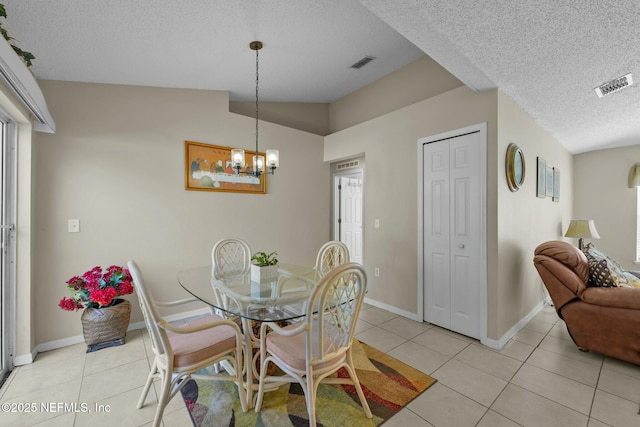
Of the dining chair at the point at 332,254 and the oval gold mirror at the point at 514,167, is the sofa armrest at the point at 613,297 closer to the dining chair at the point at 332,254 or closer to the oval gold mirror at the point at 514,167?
the oval gold mirror at the point at 514,167

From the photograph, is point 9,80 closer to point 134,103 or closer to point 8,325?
point 134,103

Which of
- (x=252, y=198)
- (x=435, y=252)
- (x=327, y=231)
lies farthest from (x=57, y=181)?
(x=435, y=252)

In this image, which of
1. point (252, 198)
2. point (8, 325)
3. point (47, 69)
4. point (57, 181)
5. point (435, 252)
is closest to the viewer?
point (8, 325)

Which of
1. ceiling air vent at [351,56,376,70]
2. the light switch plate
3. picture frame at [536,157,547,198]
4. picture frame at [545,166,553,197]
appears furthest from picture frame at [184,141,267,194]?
picture frame at [545,166,553,197]

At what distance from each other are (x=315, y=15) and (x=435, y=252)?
8.50ft

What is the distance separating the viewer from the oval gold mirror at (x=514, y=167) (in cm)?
262

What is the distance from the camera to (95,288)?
2.42 m

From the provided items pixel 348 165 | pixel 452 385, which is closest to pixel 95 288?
pixel 452 385

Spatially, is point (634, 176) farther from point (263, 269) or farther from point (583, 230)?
point (263, 269)

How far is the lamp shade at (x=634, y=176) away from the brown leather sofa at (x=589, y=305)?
10.7 ft

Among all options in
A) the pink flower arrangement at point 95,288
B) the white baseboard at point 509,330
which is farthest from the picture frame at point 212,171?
the white baseboard at point 509,330

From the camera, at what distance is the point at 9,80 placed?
5.16 feet

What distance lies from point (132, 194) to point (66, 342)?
1.53m

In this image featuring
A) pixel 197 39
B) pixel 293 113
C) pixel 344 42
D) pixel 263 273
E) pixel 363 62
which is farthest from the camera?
pixel 293 113
